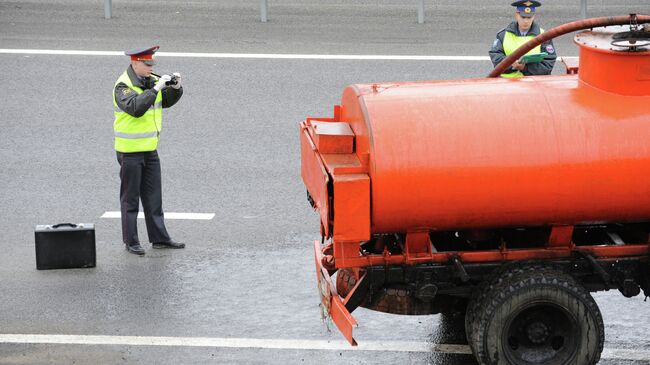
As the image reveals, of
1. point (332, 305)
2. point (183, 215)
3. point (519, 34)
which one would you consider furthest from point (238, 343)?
point (519, 34)

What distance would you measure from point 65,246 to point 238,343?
2.13 meters

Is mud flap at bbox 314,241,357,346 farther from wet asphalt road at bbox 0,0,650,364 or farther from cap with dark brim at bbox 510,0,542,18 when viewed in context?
cap with dark brim at bbox 510,0,542,18

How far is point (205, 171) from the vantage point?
38.2ft

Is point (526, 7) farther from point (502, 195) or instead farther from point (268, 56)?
point (268, 56)

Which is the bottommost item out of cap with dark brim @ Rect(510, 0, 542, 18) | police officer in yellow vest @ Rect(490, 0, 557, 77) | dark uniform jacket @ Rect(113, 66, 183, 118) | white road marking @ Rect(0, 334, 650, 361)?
white road marking @ Rect(0, 334, 650, 361)

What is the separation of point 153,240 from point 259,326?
1988 mm

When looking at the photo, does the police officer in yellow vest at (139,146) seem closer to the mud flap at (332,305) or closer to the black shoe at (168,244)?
the black shoe at (168,244)

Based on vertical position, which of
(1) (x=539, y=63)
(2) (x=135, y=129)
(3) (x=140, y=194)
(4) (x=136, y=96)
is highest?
(1) (x=539, y=63)

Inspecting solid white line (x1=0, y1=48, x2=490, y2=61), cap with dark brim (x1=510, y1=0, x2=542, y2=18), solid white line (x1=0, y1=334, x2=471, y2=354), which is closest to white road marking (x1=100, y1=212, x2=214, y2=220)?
solid white line (x1=0, y1=334, x2=471, y2=354)

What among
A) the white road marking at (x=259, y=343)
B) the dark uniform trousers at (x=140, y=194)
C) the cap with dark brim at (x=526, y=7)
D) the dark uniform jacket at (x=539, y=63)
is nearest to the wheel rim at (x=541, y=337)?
the white road marking at (x=259, y=343)

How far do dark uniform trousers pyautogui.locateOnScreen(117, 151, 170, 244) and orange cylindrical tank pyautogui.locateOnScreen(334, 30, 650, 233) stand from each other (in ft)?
10.8

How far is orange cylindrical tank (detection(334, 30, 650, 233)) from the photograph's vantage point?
22.7ft

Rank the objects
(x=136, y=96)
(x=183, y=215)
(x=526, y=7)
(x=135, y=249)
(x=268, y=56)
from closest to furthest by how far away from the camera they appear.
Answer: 1. (x=136, y=96)
2. (x=135, y=249)
3. (x=183, y=215)
4. (x=526, y=7)
5. (x=268, y=56)

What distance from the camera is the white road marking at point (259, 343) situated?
8.07 m
